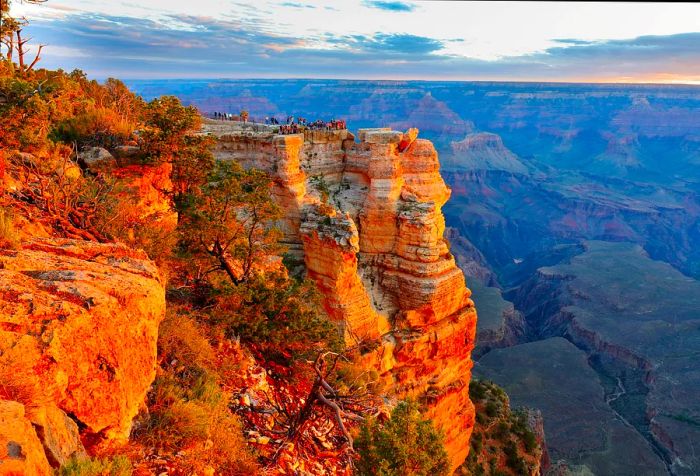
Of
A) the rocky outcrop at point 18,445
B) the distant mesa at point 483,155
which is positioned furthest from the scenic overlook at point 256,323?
the distant mesa at point 483,155

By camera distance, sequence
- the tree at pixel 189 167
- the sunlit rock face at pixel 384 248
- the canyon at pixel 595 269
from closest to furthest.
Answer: the tree at pixel 189 167 < the sunlit rock face at pixel 384 248 < the canyon at pixel 595 269

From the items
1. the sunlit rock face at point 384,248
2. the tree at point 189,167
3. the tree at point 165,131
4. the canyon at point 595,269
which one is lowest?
the canyon at point 595,269

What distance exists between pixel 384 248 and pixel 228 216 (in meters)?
11.0

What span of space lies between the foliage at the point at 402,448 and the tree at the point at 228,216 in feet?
24.8

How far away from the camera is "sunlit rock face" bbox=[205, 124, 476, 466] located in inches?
836

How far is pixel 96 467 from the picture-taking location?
5078 millimetres

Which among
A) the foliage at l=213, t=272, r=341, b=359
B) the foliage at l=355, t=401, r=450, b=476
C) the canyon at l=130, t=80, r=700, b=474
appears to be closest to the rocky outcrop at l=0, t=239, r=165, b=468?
the foliage at l=355, t=401, r=450, b=476

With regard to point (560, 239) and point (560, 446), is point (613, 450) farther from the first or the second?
point (560, 239)

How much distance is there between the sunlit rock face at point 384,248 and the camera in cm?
2123

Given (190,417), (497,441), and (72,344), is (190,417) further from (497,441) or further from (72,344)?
(497,441)

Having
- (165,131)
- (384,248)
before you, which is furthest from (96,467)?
(384,248)

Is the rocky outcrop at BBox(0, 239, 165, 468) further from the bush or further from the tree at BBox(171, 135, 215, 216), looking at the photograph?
the tree at BBox(171, 135, 215, 216)

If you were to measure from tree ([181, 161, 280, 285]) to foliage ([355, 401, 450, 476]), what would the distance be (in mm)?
7572

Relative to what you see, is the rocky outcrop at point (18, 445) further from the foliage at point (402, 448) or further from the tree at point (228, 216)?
the tree at point (228, 216)
